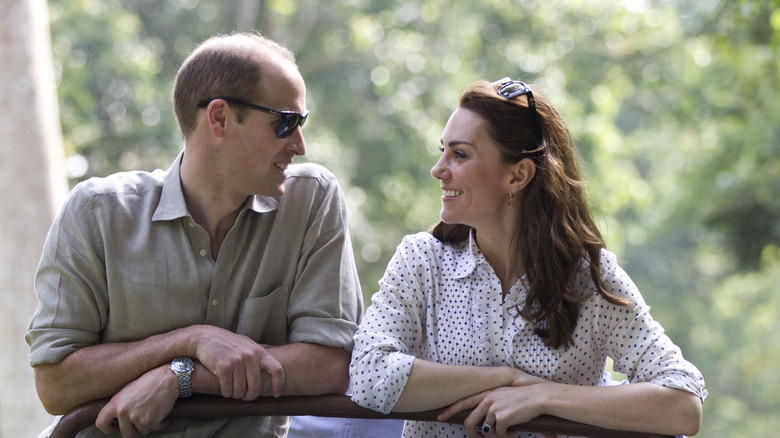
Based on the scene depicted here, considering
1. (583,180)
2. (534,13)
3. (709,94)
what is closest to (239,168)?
(583,180)

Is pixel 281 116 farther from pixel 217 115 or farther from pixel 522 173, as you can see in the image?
pixel 522 173

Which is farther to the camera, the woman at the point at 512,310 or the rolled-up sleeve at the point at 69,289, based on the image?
the rolled-up sleeve at the point at 69,289

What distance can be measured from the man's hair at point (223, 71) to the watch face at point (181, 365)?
24.6 inches

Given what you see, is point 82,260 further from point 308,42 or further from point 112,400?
point 308,42

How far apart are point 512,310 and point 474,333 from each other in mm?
116

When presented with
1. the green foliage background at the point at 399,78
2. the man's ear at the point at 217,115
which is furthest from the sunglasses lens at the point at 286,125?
the green foliage background at the point at 399,78

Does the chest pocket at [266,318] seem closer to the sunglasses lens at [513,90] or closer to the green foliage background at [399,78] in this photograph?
the sunglasses lens at [513,90]

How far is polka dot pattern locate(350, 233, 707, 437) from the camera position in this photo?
2170 mm

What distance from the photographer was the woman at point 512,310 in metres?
2.09

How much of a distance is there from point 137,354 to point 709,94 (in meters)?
7.90

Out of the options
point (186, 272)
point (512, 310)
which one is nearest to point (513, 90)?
point (512, 310)

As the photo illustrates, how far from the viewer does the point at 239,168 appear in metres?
2.35

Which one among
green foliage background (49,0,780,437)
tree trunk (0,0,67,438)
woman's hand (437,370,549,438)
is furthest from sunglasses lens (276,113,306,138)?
green foliage background (49,0,780,437)

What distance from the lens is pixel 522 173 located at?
2.43m
